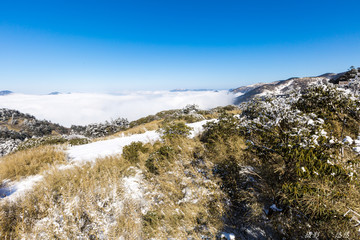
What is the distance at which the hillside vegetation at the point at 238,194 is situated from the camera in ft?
6.89

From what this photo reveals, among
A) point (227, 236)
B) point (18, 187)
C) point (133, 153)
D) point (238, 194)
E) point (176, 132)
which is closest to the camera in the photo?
point (227, 236)

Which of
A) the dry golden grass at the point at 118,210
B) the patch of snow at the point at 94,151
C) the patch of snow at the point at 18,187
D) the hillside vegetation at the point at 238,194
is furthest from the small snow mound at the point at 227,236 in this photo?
the patch of snow at the point at 94,151

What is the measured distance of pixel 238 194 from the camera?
9.93 feet

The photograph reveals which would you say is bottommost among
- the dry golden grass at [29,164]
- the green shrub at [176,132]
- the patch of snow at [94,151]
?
the patch of snow at [94,151]

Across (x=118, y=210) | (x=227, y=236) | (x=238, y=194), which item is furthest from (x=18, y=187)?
(x=238, y=194)

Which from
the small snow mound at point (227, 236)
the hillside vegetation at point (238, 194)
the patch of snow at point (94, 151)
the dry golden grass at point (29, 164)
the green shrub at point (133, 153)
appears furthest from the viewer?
the patch of snow at point (94, 151)

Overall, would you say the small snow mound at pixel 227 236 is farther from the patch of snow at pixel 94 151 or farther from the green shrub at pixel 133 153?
the patch of snow at pixel 94 151

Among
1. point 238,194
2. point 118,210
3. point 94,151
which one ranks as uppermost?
point 238,194

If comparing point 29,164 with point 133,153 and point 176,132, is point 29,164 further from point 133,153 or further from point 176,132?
point 176,132

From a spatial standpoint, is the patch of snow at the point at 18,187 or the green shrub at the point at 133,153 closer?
the patch of snow at the point at 18,187

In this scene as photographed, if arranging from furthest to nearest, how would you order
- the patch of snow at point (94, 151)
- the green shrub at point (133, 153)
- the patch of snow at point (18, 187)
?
the patch of snow at point (94, 151) < the green shrub at point (133, 153) < the patch of snow at point (18, 187)

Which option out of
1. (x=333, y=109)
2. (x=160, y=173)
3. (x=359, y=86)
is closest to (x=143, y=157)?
(x=160, y=173)

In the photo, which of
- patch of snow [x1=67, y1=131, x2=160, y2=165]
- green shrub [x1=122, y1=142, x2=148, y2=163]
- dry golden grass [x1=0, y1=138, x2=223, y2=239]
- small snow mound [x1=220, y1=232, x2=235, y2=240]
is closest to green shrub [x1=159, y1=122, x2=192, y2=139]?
patch of snow [x1=67, y1=131, x2=160, y2=165]

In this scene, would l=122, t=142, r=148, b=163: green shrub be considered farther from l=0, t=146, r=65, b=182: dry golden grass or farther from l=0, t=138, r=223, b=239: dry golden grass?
l=0, t=146, r=65, b=182: dry golden grass
